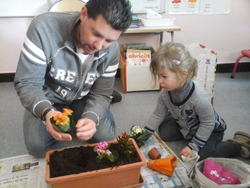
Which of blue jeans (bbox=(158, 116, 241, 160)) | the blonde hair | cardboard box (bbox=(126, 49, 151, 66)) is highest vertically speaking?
the blonde hair

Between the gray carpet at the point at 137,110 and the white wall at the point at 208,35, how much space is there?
264 mm

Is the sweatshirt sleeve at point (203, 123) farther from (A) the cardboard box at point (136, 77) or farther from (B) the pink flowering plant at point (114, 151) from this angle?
(A) the cardboard box at point (136, 77)

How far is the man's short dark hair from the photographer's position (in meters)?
0.68

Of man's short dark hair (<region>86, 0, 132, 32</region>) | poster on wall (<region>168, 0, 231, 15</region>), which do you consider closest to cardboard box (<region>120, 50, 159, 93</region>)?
poster on wall (<region>168, 0, 231, 15</region>)

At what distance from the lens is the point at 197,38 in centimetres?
215

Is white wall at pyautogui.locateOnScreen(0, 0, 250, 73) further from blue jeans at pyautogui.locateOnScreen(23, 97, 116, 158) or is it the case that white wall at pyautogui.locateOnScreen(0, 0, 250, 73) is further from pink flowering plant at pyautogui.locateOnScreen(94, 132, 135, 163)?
pink flowering plant at pyautogui.locateOnScreen(94, 132, 135, 163)

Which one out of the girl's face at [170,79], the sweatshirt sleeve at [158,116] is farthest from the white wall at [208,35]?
the girl's face at [170,79]

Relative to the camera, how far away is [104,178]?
820mm

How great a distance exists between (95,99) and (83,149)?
9.8 inches

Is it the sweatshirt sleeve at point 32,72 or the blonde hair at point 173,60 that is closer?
the sweatshirt sleeve at point 32,72

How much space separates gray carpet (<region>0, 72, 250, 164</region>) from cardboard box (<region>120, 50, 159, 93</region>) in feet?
0.14

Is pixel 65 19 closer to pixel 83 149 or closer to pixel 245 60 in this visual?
pixel 83 149

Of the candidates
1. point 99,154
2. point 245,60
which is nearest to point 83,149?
point 99,154

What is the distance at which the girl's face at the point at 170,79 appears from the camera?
3.30 feet
